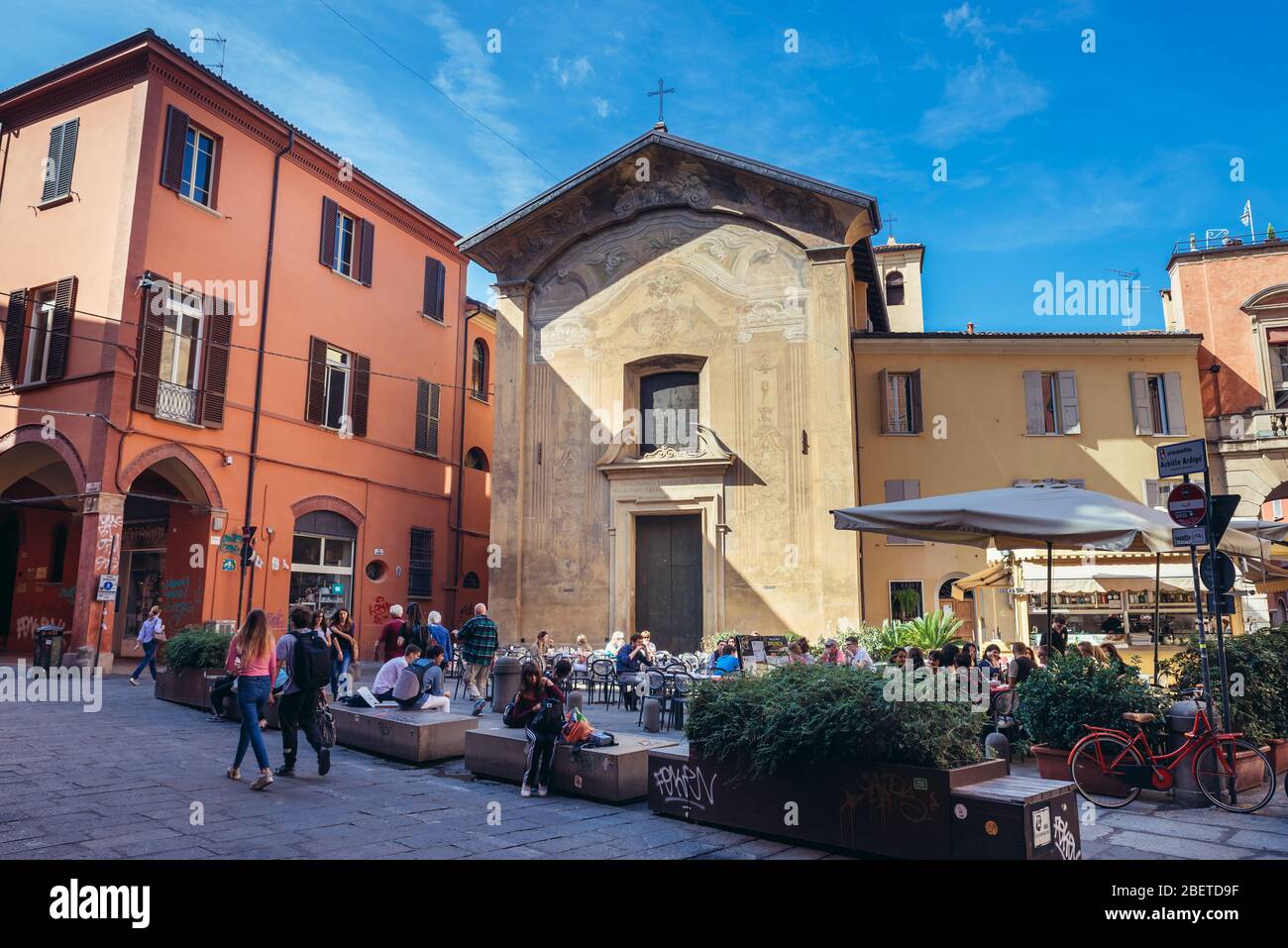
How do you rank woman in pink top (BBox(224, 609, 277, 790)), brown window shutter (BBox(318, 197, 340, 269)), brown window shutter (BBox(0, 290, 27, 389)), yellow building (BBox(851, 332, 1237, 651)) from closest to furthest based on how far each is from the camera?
1. woman in pink top (BBox(224, 609, 277, 790))
2. brown window shutter (BBox(0, 290, 27, 389))
3. yellow building (BBox(851, 332, 1237, 651))
4. brown window shutter (BBox(318, 197, 340, 269))

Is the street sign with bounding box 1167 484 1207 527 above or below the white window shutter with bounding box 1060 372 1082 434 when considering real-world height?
below

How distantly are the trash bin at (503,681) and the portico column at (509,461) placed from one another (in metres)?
7.52

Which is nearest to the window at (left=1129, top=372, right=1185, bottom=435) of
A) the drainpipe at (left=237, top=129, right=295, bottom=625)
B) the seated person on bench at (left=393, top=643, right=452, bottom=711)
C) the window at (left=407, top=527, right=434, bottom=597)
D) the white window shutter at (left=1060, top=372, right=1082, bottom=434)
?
the white window shutter at (left=1060, top=372, right=1082, bottom=434)

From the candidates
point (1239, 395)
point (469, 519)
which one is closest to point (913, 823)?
point (469, 519)

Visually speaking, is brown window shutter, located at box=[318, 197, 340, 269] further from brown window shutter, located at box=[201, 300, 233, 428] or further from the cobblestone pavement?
the cobblestone pavement

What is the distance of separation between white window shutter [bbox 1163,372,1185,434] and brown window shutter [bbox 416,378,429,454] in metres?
18.9

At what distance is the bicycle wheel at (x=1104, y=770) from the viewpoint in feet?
23.0

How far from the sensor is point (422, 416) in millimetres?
24922

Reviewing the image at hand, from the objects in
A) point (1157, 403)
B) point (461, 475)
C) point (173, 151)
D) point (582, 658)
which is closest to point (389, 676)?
point (582, 658)

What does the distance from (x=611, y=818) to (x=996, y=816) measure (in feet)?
9.35

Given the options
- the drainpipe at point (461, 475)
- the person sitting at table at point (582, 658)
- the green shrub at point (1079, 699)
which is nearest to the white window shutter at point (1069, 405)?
the person sitting at table at point (582, 658)

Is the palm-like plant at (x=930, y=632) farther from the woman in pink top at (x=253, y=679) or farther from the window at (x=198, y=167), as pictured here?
the window at (x=198, y=167)

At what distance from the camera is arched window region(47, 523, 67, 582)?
2128 cm

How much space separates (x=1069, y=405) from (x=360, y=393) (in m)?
17.4
